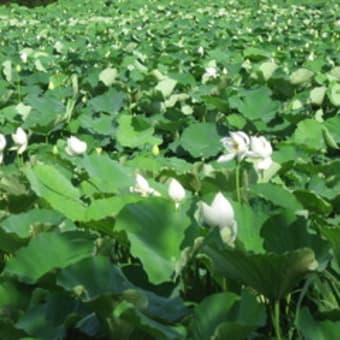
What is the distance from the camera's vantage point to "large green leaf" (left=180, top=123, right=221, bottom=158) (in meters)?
2.82

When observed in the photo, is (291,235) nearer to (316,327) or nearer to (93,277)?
(316,327)

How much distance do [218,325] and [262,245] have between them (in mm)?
235

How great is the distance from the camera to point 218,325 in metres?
1.23

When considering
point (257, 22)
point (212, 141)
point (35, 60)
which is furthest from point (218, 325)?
point (257, 22)

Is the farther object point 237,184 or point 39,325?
point 237,184

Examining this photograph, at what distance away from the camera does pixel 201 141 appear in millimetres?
2873

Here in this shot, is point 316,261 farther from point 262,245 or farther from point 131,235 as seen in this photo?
point 131,235

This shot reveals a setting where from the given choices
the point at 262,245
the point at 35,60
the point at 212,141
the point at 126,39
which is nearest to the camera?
the point at 262,245

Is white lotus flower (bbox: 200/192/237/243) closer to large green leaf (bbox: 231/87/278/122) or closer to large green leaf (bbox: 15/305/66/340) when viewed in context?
large green leaf (bbox: 15/305/66/340)

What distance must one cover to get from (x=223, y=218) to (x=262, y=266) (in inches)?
6.5

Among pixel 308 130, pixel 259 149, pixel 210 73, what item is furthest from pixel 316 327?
pixel 210 73

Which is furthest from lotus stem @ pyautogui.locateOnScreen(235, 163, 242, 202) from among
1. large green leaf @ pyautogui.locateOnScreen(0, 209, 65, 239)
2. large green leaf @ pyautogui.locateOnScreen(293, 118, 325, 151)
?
large green leaf @ pyautogui.locateOnScreen(293, 118, 325, 151)

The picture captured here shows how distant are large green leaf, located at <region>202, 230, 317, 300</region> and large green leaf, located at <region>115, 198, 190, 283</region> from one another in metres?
0.14

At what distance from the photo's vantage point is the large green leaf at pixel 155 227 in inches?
56.8
